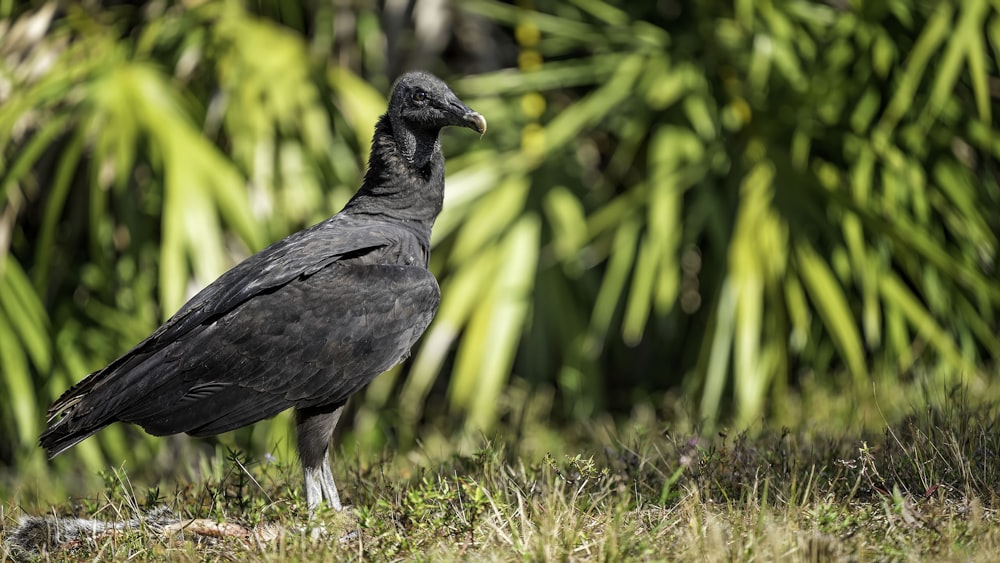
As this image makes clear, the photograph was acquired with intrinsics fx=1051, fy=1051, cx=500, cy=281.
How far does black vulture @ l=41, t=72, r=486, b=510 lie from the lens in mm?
2793

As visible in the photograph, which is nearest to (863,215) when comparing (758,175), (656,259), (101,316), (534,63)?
(758,175)

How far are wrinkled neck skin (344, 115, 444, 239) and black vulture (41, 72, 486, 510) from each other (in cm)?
19

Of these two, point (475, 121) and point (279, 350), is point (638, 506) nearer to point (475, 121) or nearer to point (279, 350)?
point (279, 350)

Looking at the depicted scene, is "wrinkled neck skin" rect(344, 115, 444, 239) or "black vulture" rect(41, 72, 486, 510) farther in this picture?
"wrinkled neck skin" rect(344, 115, 444, 239)

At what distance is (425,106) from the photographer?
3.28m

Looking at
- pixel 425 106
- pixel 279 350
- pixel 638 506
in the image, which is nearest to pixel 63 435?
pixel 279 350

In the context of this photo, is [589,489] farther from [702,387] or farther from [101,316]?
[101,316]

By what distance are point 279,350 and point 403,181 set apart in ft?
2.36

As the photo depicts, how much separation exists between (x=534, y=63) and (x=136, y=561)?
391cm

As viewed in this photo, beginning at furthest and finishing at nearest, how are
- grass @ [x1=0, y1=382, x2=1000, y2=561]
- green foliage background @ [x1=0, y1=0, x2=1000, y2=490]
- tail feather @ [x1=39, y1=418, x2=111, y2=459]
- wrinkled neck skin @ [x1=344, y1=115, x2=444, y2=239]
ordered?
green foliage background @ [x1=0, y1=0, x2=1000, y2=490], wrinkled neck skin @ [x1=344, y1=115, x2=444, y2=239], tail feather @ [x1=39, y1=418, x2=111, y2=459], grass @ [x1=0, y1=382, x2=1000, y2=561]

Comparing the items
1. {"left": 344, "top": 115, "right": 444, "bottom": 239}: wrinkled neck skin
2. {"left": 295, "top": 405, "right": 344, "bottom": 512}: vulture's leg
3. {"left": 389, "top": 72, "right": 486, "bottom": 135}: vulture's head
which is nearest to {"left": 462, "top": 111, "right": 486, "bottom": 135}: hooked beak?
{"left": 389, "top": 72, "right": 486, "bottom": 135}: vulture's head

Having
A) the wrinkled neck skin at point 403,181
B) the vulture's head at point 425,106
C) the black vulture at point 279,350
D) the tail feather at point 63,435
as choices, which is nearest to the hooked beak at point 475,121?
the vulture's head at point 425,106

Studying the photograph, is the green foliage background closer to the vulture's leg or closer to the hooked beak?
the vulture's leg

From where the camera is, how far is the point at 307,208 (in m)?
4.98
